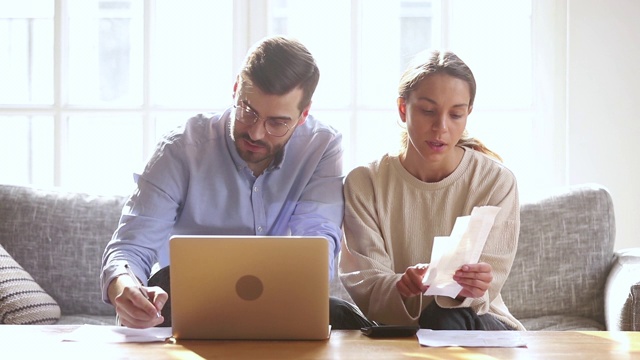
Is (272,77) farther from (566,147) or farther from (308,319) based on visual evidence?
(566,147)

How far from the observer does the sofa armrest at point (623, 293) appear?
2379 millimetres

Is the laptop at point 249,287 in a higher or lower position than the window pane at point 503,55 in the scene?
lower

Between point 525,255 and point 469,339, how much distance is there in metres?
1.13

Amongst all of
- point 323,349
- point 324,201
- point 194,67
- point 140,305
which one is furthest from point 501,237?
point 194,67

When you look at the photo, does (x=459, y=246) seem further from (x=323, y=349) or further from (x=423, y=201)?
(x=423, y=201)

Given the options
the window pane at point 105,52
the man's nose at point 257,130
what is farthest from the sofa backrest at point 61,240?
the man's nose at point 257,130

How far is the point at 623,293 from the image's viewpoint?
8.04ft

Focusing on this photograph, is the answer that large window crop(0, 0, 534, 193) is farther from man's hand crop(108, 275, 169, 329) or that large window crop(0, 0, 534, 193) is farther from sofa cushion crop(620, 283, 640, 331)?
man's hand crop(108, 275, 169, 329)

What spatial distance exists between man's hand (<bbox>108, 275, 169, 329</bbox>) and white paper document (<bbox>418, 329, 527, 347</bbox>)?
49cm

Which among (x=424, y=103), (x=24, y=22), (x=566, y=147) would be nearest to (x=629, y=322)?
(x=424, y=103)

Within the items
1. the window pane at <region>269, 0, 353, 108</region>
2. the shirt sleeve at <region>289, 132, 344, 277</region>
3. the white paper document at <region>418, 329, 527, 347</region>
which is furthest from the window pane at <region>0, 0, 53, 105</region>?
the white paper document at <region>418, 329, 527, 347</region>

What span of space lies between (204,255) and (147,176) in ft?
1.98

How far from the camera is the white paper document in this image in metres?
1.64

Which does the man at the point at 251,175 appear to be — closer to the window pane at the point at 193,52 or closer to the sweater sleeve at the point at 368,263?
the sweater sleeve at the point at 368,263
